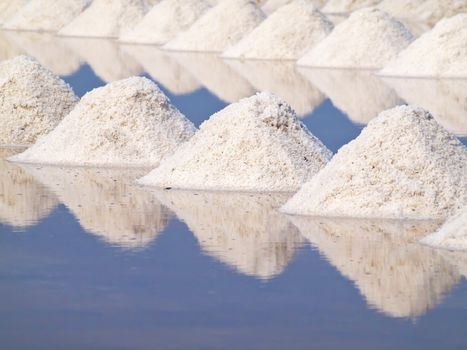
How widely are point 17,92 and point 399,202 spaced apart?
7660mm

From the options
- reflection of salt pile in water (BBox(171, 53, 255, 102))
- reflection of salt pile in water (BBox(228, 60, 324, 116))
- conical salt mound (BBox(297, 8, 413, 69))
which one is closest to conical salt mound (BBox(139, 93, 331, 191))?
reflection of salt pile in water (BBox(228, 60, 324, 116))

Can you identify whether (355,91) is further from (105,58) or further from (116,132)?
(116,132)

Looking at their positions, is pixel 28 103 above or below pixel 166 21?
below

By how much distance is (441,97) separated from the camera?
2519 centimetres

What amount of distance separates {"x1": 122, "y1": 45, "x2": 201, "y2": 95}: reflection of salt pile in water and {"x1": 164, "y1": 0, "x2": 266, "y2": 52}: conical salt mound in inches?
26.7

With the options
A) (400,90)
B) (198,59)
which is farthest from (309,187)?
(198,59)

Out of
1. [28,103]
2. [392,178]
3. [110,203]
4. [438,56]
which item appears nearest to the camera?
[392,178]

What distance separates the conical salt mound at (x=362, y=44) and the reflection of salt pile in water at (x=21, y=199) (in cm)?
1396

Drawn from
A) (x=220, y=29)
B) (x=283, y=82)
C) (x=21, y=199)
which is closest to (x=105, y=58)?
→ (x=220, y=29)

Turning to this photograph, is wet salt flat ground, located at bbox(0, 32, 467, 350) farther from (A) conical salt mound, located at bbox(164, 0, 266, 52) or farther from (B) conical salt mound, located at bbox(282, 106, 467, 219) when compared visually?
(A) conical salt mound, located at bbox(164, 0, 266, 52)

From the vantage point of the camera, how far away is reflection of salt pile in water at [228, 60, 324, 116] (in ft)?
81.3

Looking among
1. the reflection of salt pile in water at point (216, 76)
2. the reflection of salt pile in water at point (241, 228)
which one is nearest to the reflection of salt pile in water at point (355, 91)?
the reflection of salt pile in water at point (216, 76)

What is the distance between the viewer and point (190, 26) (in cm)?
3772

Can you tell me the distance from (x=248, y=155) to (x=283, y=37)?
1739 cm
